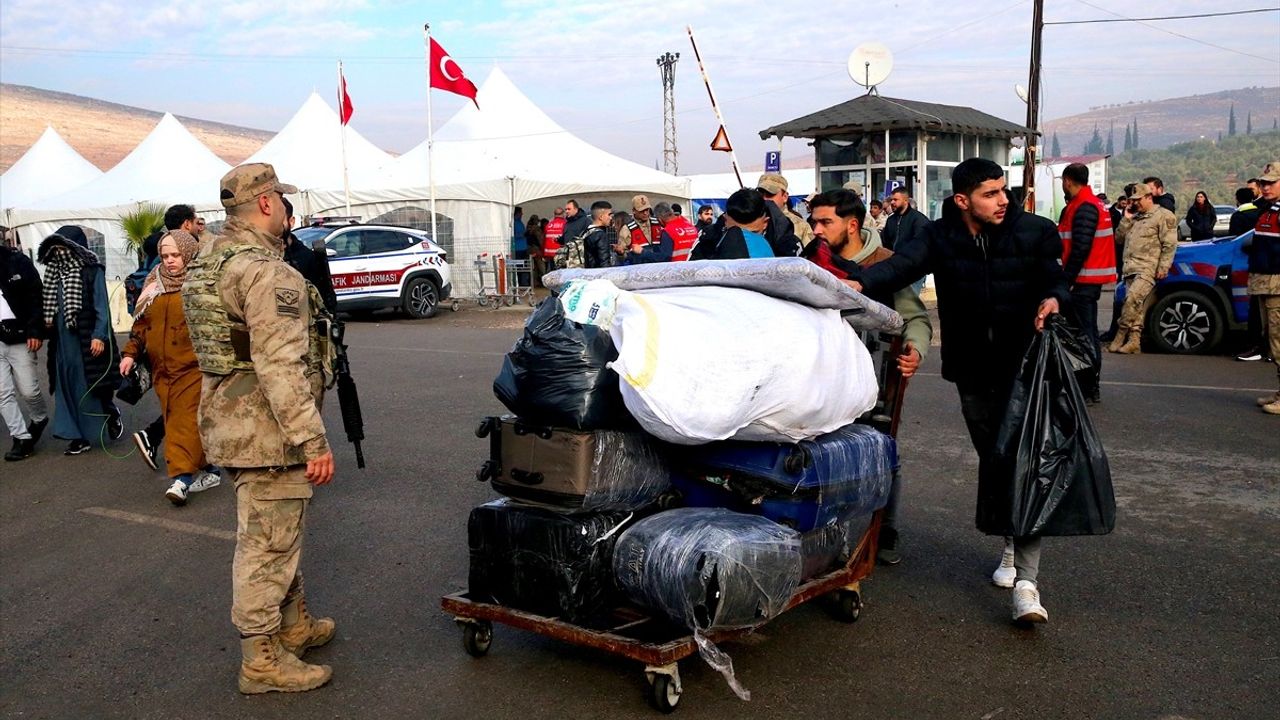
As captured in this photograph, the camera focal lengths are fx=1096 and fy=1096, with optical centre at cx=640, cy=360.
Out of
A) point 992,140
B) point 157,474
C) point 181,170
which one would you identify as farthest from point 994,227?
point 181,170

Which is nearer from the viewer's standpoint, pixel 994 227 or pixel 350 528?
pixel 994 227

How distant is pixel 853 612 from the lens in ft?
15.1

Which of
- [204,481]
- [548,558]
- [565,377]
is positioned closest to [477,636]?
[548,558]

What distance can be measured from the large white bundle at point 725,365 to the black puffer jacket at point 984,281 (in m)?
0.82

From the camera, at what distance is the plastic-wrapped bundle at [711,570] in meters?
3.59

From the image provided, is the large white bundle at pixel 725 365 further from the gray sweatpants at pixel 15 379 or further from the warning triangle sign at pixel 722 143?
the warning triangle sign at pixel 722 143

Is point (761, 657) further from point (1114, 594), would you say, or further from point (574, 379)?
point (1114, 594)

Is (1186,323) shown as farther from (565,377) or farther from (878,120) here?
(565,377)

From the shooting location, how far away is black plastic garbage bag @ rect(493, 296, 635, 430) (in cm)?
385

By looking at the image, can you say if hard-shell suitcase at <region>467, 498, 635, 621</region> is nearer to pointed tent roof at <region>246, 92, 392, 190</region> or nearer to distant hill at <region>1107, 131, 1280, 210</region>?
pointed tent roof at <region>246, 92, 392, 190</region>

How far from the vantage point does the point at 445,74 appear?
2261 centimetres

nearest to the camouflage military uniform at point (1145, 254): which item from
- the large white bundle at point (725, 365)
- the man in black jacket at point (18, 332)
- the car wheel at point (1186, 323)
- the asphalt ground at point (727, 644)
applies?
the car wheel at point (1186, 323)

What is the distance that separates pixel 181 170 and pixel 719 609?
1254 inches

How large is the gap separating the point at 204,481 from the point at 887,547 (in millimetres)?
4723
